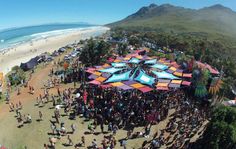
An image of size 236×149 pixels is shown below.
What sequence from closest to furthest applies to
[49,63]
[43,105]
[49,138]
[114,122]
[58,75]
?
[49,138]
[114,122]
[43,105]
[58,75]
[49,63]

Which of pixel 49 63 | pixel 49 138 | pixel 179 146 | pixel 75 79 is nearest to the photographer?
pixel 179 146

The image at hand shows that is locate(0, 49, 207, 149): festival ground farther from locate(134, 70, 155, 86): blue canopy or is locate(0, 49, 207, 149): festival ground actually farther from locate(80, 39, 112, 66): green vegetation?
locate(80, 39, 112, 66): green vegetation

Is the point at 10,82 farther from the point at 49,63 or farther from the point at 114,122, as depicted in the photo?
the point at 114,122

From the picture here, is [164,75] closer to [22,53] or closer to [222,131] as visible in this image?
[222,131]

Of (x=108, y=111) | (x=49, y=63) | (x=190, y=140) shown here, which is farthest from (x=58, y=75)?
(x=190, y=140)

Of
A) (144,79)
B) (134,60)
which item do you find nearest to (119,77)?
(144,79)

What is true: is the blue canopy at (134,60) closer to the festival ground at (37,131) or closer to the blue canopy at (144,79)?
the blue canopy at (144,79)

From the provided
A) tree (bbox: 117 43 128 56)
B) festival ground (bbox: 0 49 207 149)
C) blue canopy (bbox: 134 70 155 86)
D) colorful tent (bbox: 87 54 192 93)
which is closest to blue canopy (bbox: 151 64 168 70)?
colorful tent (bbox: 87 54 192 93)

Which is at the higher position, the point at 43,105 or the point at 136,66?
the point at 136,66

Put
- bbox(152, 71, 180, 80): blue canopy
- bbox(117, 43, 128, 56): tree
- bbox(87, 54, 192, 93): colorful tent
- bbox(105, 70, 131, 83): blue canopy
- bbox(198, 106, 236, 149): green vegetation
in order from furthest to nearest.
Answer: bbox(117, 43, 128, 56): tree, bbox(152, 71, 180, 80): blue canopy, bbox(105, 70, 131, 83): blue canopy, bbox(87, 54, 192, 93): colorful tent, bbox(198, 106, 236, 149): green vegetation
